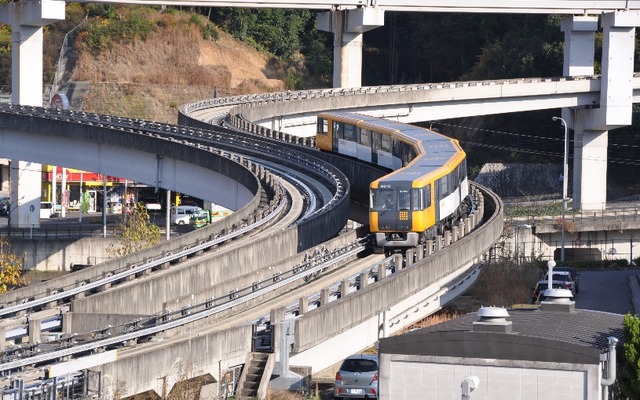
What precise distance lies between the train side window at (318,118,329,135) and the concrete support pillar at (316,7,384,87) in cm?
2528

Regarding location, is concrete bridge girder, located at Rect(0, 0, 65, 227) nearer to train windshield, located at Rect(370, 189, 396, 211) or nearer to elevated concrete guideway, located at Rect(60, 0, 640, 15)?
elevated concrete guideway, located at Rect(60, 0, 640, 15)

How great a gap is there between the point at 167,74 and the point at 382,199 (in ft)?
245

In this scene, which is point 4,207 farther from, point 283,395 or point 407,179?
point 283,395

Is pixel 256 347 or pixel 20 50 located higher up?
pixel 20 50

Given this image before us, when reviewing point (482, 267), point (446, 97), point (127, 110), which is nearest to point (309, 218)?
point (482, 267)

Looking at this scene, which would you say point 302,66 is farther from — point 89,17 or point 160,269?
point 160,269

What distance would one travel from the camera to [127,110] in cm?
11294

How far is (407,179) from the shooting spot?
153 ft

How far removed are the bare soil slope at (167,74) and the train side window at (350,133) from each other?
50.9 meters

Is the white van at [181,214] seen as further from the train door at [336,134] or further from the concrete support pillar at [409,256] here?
the concrete support pillar at [409,256]

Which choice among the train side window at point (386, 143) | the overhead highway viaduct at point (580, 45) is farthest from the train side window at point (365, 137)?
the overhead highway viaduct at point (580, 45)

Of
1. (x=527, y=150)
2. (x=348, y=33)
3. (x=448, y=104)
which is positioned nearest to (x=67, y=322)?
(x=348, y=33)

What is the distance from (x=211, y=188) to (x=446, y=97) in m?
35.5

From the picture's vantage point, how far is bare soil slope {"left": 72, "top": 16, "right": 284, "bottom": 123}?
114287 mm
